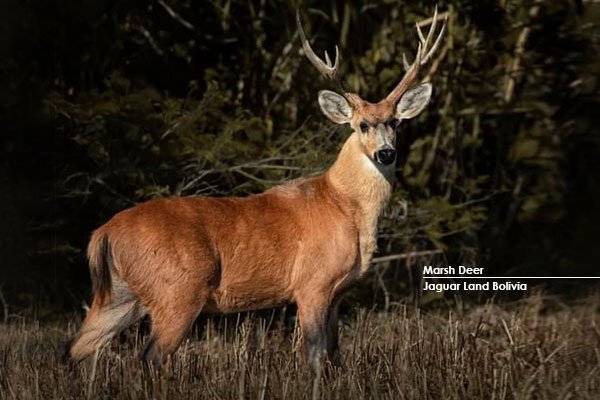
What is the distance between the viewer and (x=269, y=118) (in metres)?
13.3

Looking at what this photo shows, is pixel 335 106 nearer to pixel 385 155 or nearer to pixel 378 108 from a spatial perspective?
pixel 378 108

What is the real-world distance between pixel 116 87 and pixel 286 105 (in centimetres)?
228

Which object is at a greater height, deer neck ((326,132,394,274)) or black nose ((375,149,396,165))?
black nose ((375,149,396,165))

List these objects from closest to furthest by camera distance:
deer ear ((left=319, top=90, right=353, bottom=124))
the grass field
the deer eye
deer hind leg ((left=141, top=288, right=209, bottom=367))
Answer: the grass field < deer hind leg ((left=141, top=288, right=209, bottom=367)) < the deer eye < deer ear ((left=319, top=90, right=353, bottom=124))

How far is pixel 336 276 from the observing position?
8625mm

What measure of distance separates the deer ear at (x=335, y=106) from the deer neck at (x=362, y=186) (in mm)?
291

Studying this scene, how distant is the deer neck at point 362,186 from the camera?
29.3 feet

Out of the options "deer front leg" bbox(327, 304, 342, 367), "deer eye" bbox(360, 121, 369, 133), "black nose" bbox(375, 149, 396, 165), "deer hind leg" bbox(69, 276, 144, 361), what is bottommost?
"deer front leg" bbox(327, 304, 342, 367)

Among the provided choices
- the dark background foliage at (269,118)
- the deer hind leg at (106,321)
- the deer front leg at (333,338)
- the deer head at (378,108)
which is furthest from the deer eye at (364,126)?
the dark background foliage at (269,118)

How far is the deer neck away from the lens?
352 inches

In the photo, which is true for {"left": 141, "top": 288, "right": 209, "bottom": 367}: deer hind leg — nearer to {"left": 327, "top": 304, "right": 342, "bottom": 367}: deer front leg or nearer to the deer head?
{"left": 327, "top": 304, "right": 342, "bottom": 367}: deer front leg

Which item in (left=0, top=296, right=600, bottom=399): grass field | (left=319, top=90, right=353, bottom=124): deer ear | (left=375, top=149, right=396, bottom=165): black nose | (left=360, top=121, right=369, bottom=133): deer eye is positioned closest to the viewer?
Answer: (left=0, top=296, right=600, bottom=399): grass field

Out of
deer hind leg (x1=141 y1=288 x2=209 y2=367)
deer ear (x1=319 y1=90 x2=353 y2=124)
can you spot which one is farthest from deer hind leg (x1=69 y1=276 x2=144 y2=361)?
deer ear (x1=319 y1=90 x2=353 y2=124)

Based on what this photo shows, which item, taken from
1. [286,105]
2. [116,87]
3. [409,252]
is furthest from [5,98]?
[409,252]
